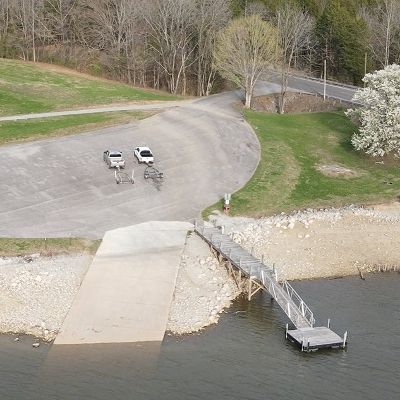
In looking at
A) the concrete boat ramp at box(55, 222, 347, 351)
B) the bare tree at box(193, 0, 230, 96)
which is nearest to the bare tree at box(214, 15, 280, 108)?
the bare tree at box(193, 0, 230, 96)

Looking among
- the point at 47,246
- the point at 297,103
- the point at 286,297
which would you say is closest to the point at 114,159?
the point at 47,246

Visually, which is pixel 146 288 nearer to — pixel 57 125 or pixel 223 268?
pixel 223 268

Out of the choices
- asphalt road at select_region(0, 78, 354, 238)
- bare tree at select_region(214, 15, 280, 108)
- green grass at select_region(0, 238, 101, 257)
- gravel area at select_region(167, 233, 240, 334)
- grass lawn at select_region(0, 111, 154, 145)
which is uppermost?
bare tree at select_region(214, 15, 280, 108)

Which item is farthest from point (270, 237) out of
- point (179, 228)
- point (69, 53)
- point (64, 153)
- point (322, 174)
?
point (69, 53)

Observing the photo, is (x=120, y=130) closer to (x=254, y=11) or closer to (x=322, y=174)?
(x=322, y=174)

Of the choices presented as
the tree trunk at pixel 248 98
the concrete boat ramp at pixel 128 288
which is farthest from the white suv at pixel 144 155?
the tree trunk at pixel 248 98

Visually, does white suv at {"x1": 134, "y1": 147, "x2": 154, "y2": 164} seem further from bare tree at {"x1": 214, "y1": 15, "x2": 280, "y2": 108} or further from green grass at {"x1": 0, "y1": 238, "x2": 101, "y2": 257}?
bare tree at {"x1": 214, "y1": 15, "x2": 280, "y2": 108}

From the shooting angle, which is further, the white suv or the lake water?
the white suv
